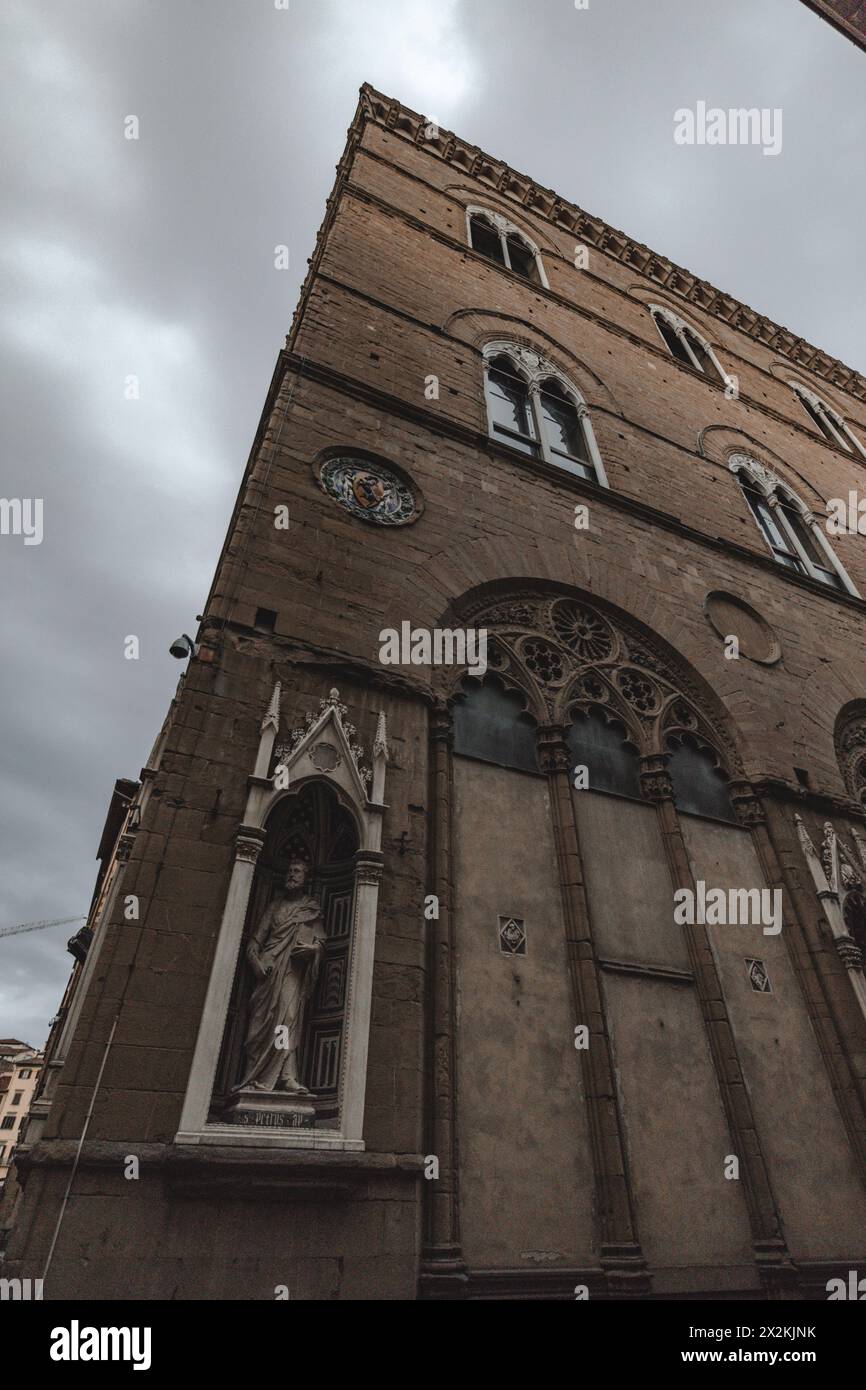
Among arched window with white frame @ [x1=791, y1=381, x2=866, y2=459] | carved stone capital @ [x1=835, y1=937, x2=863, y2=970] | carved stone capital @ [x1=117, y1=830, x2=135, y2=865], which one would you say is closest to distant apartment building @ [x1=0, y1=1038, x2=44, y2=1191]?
carved stone capital @ [x1=117, y1=830, x2=135, y2=865]

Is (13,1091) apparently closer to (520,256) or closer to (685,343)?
(520,256)

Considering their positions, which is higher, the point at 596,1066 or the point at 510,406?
the point at 510,406

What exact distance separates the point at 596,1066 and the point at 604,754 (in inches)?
134

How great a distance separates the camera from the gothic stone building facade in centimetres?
419

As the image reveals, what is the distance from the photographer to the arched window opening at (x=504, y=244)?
50.6 feet

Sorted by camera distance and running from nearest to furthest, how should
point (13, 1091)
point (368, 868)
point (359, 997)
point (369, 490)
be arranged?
point (359, 997) < point (368, 868) < point (369, 490) < point (13, 1091)

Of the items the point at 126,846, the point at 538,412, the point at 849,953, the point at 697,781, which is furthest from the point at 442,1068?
the point at 538,412

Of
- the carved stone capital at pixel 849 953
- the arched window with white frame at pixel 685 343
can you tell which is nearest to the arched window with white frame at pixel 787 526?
the arched window with white frame at pixel 685 343

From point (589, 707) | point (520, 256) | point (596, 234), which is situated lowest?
point (589, 707)

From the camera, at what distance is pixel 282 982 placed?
15.7 feet

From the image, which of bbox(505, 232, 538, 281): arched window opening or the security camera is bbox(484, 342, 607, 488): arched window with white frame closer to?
bbox(505, 232, 538, 281): arched window opening

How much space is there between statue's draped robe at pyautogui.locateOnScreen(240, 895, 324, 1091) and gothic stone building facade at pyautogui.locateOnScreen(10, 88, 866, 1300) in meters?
0.13

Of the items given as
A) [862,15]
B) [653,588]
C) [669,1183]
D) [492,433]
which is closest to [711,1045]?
[669,1183]

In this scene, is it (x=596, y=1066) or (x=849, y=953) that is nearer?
(x=596, y=1066)
